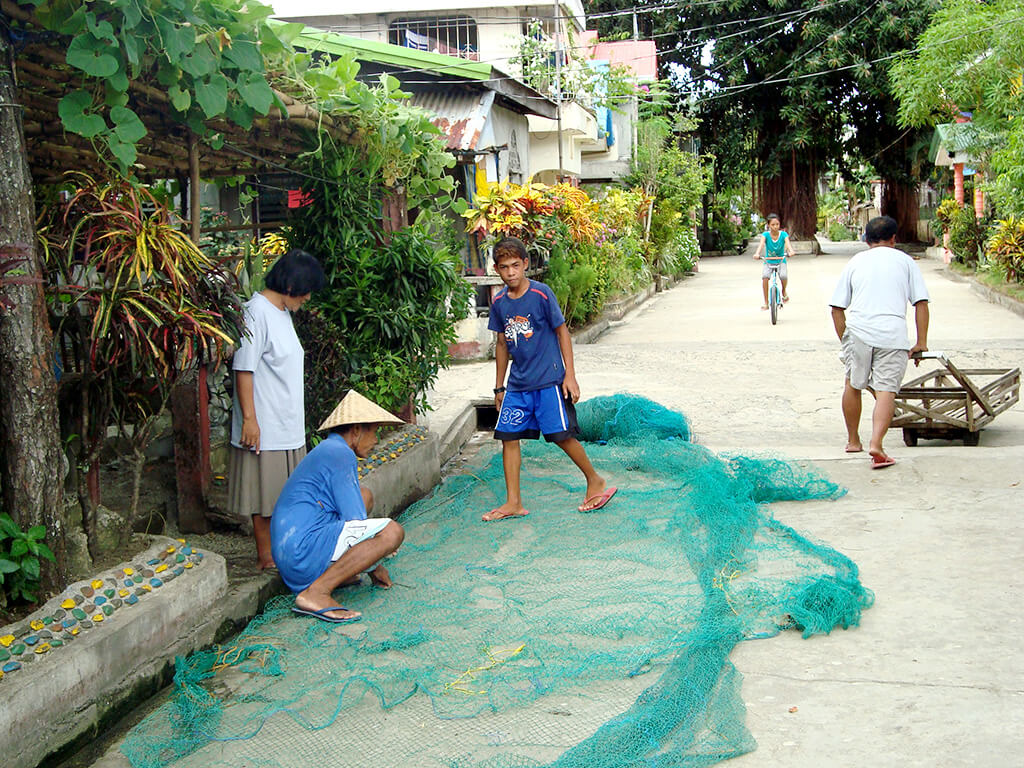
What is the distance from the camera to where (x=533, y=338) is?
6.27 metres

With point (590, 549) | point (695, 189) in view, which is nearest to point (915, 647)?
point (590, 549)

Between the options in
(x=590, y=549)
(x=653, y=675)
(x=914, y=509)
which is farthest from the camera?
(x=914, y=509)

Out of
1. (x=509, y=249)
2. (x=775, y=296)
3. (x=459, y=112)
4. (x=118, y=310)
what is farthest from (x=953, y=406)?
(x=459, y=112)

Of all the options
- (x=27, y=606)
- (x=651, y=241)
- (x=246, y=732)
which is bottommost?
(x=246, y=732)

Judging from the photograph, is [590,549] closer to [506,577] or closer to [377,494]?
[506,577]

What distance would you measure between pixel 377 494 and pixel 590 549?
4.94ft

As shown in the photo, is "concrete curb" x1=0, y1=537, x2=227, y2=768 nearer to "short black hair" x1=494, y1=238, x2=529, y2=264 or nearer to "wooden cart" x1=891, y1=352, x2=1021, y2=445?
"short black hair" x1=494, y1=238, x2=529, y2=264

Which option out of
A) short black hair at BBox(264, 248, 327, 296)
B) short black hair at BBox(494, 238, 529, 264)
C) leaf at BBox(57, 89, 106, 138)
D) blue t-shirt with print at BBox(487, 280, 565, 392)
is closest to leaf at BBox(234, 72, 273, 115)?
leaf at BBox(57, 89, 106, 138)

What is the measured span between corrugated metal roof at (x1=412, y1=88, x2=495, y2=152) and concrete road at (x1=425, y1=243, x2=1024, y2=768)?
420 centimetres

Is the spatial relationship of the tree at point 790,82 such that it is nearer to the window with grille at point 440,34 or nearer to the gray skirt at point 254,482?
the window with grille at point 440,34

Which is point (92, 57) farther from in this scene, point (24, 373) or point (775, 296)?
point (775, 296)

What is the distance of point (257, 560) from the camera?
5.44 metres

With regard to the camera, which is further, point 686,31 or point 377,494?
point 686,31

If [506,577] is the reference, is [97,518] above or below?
above
